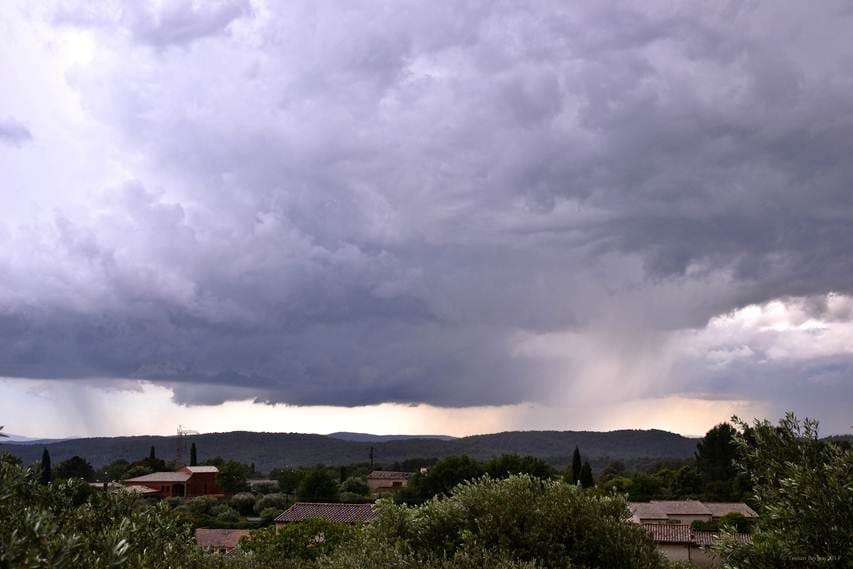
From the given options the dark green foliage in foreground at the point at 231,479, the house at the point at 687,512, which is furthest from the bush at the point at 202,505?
the house at the point at 687,512

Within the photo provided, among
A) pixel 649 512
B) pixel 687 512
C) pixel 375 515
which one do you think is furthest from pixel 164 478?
pixel 375 515

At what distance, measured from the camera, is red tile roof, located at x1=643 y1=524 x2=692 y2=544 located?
75.8 meters

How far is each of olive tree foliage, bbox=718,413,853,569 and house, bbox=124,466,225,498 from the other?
147578 mm

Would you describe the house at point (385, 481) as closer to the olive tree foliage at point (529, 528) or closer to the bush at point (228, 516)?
the bush at point (228, 516)

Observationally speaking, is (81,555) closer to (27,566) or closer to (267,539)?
(27,566)

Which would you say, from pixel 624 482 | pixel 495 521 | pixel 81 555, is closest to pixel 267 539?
pixel 495 521

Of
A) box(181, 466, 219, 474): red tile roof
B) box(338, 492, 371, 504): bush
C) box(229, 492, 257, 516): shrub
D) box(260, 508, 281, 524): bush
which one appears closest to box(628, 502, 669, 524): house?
box(338, 492, 371, 504): bush

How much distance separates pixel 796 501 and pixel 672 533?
209ft

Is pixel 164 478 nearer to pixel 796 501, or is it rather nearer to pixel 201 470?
pixel 201 470

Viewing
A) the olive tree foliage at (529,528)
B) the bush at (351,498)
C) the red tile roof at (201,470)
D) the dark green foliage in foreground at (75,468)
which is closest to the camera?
the olive tree foliage at (529,528)

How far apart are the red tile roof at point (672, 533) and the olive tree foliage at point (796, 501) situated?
184 ft

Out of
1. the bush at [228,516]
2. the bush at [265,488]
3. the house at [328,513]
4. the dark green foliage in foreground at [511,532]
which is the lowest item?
the bush at [265,488]

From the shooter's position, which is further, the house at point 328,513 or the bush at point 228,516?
the bush at point 228,516

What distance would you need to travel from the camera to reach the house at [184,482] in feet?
521
